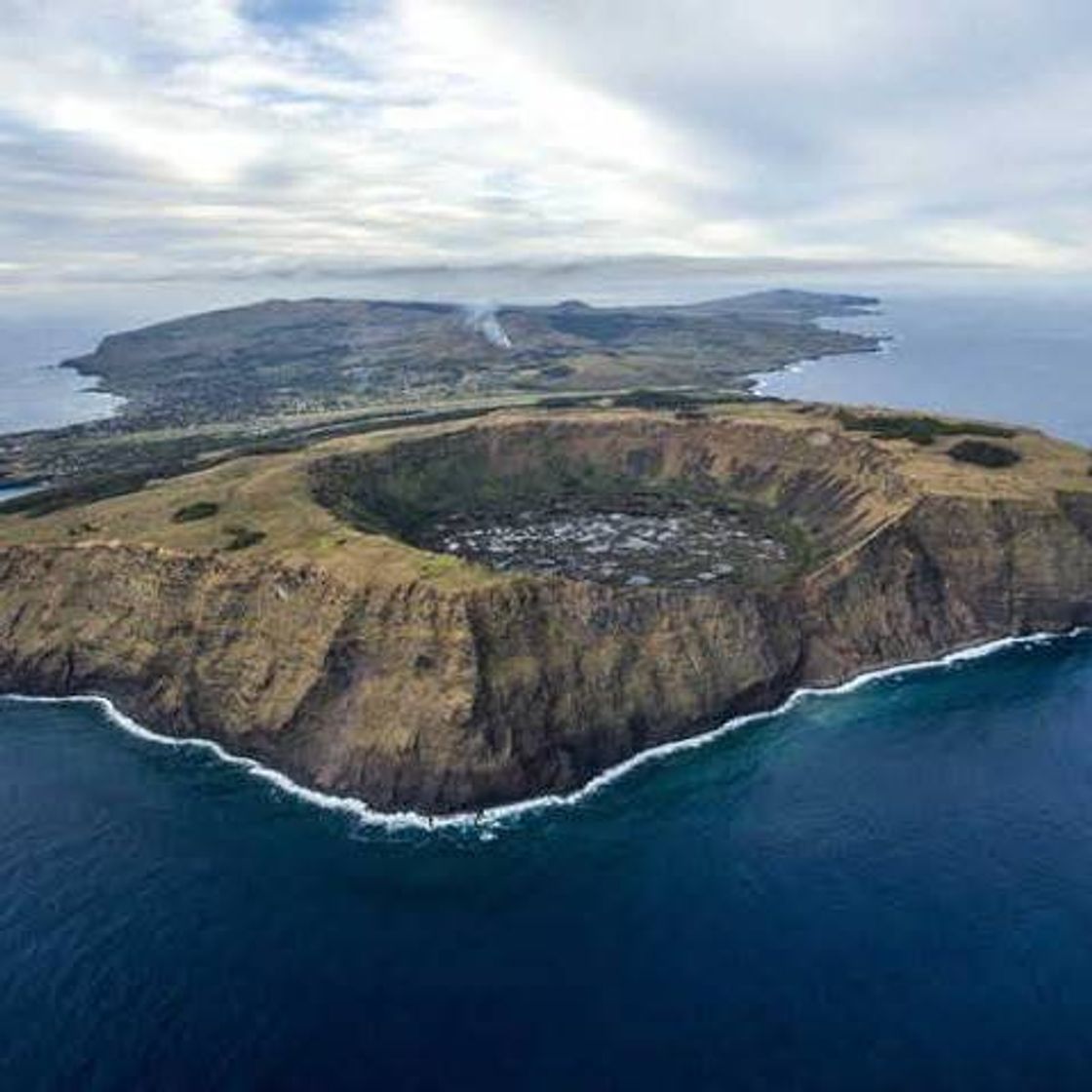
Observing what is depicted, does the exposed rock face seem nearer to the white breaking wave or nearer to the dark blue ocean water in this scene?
the white breaking wave

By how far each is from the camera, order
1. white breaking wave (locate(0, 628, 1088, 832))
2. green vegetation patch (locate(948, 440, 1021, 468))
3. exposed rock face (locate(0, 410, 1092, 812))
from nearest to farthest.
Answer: white breaking wave (locate(0, 628, 1088, 832)) → exposed rock face (locate(0, 410, 1092, 812)) → green vegetation patch (locate(948, 440, 1021, 468))

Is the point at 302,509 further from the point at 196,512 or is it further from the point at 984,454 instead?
the point at 984,454

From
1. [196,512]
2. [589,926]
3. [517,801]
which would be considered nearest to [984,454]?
[517,801]

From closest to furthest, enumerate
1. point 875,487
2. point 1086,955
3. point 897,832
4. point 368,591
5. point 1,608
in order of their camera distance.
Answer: point 1086,955, point 897,832, point 368,591, point 1,608, point 875,487

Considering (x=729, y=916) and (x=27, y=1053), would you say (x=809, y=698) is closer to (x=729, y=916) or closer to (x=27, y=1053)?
(x=729, y=916)

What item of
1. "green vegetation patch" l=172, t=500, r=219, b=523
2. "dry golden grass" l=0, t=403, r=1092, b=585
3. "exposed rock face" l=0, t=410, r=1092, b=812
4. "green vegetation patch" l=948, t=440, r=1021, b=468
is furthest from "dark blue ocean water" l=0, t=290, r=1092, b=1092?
"green vegetation patch" l=948, t=440, r=1021, b=468

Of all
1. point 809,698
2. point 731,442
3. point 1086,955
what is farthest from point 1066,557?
point 1086,955
